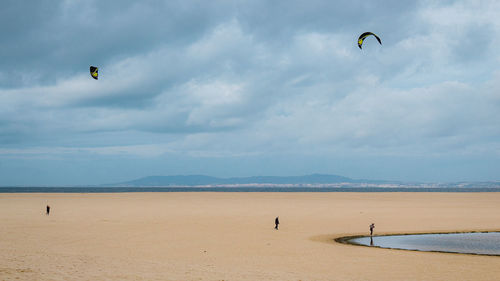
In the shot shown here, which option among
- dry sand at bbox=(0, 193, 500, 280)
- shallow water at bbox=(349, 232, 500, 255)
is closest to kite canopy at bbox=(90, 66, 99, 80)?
dry sand at bbox=(0, 193, 500, 280)

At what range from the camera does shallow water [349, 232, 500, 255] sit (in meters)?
28.1

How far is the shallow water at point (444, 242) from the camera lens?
1105 inches

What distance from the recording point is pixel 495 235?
116 feet

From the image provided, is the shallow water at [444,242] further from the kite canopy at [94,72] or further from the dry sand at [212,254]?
the kite canopy at [94,72]

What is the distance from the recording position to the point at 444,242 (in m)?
31.3

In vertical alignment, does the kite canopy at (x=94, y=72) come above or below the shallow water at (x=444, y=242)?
above

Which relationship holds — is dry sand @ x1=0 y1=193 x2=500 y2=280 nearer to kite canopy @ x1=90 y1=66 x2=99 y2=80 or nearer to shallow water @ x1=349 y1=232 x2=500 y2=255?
shallow water @ x1=349 y1=232 x2=500 y2=255

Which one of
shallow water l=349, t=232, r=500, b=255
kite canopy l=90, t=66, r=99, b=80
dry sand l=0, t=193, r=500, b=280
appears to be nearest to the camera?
dry sand l=0, t=193, r=500, b=280

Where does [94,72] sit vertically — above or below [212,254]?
above

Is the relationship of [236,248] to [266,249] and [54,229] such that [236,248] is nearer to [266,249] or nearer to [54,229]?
[266,249]

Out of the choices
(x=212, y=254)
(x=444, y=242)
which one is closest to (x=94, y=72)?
(x=212, y=254)

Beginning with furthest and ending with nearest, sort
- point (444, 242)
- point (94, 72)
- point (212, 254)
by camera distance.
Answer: point (444, 242) → point (94, 72) → point (212, 254)

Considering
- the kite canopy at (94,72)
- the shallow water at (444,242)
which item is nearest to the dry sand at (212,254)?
the shallow water at (444,242)

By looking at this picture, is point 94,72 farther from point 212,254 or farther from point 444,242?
point 444,242
